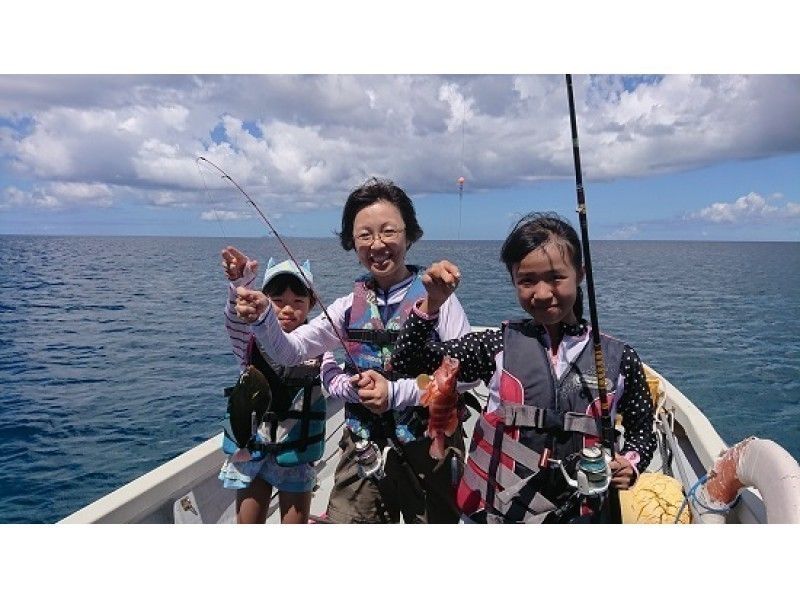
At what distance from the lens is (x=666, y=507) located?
10.8 feet

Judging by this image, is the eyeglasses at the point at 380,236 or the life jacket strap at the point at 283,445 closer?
the eyeglasses at the point at 380,236

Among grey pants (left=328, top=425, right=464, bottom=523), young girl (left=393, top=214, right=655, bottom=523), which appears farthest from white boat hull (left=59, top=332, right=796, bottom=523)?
young girl (left=393, top=214, right=655, bottom=523)

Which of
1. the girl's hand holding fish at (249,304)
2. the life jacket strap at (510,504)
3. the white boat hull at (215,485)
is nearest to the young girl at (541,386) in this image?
the life jacket strap at (510,504)

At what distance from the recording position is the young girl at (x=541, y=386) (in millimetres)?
2426

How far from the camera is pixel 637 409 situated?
249 centimetres

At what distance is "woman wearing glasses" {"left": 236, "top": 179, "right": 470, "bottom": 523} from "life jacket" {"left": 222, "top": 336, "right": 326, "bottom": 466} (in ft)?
0.89

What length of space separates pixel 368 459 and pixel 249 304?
923 millimetres

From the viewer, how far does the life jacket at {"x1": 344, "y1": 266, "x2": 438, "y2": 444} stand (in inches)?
116

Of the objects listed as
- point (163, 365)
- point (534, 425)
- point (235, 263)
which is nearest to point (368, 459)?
point (534, 425)

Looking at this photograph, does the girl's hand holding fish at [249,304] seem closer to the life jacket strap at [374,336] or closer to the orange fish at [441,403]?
the life jacket strap at [374,336]

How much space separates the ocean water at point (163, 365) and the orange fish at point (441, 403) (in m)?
0.67

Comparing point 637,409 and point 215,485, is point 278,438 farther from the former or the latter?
point 637,409

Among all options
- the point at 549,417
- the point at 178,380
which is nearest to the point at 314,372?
the point at 549,417
